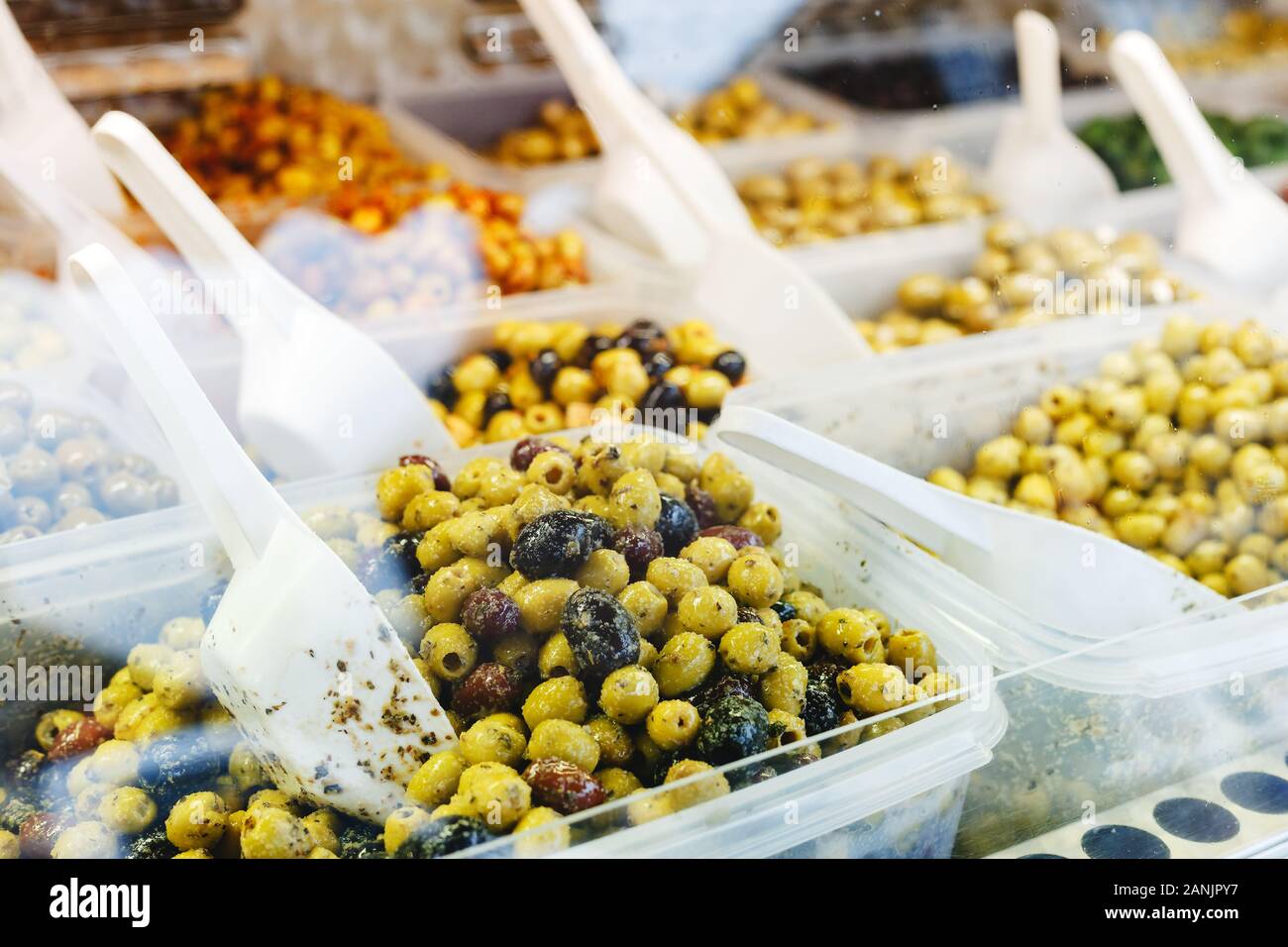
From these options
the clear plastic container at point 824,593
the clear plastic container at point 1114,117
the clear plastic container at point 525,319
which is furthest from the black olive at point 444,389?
the clear plastic container at point 1114,117

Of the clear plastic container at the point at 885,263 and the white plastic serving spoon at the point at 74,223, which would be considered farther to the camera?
the clear plastic container at the point at 885,263

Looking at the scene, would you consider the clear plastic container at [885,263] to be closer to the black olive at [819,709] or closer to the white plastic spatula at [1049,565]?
the white plastic spatula at [1049,565]

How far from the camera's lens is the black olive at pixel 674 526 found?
4.23 ft

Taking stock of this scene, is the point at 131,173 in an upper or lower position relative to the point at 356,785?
upper

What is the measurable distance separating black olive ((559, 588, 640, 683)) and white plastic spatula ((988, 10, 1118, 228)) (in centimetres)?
194

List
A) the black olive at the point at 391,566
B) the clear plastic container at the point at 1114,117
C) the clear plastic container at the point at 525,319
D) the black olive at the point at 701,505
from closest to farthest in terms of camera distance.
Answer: the black olive at the point at 391,566 → the black olive at the point at 701,505 → the clear plastic container at the point at 525,319 → the clear plastic container at the point at 1114,117

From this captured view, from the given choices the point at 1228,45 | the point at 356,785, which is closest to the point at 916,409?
the point at 356,785

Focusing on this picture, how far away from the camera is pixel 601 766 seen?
42.3 inches

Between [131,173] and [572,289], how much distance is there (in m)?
0.96

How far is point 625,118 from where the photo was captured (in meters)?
2.30

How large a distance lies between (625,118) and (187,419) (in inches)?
59.1

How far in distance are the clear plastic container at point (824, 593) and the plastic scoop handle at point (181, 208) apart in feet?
1.04

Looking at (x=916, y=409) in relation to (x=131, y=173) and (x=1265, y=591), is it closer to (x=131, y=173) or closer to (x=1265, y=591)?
(x=1265, y=591)

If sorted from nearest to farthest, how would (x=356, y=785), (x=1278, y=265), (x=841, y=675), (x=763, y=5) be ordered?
(x=356, y=785) → (x=841, y=675) → (x=1278, y=265) → (x=763, y=5)
